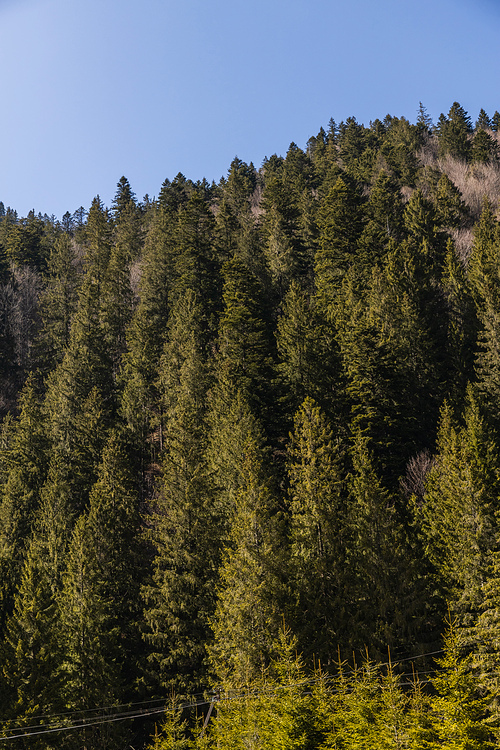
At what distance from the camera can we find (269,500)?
2436 cm

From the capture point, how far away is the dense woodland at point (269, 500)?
19203 millimetres

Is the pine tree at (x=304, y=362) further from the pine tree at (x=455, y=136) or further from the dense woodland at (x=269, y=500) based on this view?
the pine tree at (x=455, y=136)

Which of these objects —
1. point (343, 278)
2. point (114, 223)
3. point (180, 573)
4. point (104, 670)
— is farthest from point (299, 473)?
point (114, 223)

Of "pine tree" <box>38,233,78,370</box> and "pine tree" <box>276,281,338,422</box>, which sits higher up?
"pine tree" <box>38,233,78,370</box>

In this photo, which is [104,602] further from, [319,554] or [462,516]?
[462,516]

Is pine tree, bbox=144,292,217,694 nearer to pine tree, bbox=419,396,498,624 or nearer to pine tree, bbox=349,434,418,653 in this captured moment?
pine tree, bbox=349,434,418,653

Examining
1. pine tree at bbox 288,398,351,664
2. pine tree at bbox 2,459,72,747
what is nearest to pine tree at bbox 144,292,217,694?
pine tree at bbox 2,459,72,747

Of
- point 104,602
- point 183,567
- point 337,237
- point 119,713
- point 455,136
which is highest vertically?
point 455,136

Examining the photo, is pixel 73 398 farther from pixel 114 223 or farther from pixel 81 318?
pixel 114 223

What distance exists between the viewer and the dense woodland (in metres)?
19.2

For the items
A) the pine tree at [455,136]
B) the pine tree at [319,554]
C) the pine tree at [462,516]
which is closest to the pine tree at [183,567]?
the pine tree at [319,554]

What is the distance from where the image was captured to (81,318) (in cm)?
4534

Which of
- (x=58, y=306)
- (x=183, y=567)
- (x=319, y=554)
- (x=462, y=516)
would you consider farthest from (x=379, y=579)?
(x=58, y=306)

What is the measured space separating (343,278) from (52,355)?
28179 millimetres
